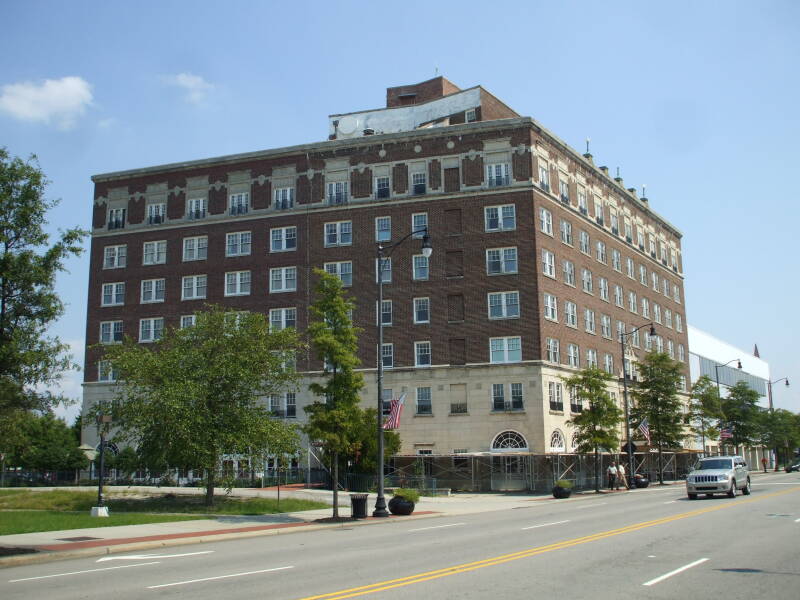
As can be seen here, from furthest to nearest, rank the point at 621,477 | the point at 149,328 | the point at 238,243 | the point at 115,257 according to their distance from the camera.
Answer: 1. the point at 115,257
2. the point at 149,328
3. the point at 238,243
4. the point at 621,477

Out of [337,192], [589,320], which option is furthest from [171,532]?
[589,320]

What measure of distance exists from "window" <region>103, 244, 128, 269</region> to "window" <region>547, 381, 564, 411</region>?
36458mm

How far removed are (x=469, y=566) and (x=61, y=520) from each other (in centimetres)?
1816

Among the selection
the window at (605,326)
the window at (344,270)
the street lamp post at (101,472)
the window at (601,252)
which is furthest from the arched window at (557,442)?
the street lamp post at (101,472)

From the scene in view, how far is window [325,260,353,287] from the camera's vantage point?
2406 inches

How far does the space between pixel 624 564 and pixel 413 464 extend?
1653 inches

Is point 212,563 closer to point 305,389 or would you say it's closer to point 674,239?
point 305,389

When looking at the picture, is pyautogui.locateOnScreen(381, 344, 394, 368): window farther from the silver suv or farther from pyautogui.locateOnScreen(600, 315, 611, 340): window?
the silver suv

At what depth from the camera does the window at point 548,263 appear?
193 ft

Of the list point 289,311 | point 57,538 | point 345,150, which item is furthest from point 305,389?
point 57,538

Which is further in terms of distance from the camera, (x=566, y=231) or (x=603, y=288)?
(x=603, y=288)

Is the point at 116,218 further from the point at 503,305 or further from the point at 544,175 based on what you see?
the point at 544,175

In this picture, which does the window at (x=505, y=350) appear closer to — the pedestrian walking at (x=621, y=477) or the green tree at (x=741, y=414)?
the pedestrian walking at (x=621, y=477)

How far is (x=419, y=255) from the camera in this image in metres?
60.1
